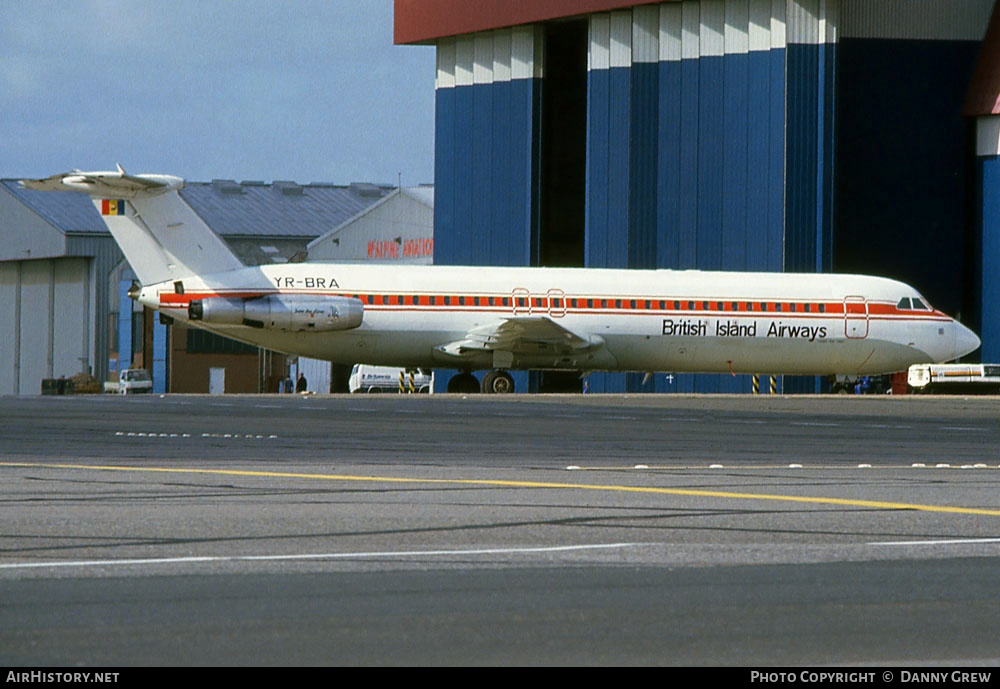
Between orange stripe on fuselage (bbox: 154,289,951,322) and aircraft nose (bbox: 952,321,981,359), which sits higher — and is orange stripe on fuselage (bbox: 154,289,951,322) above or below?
above

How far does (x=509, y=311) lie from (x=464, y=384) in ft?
14.6

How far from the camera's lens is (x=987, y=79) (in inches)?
2163

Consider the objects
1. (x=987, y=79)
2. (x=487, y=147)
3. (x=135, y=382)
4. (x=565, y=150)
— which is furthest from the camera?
(x=135, y=382)

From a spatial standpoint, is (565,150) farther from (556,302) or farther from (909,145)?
(556,302)

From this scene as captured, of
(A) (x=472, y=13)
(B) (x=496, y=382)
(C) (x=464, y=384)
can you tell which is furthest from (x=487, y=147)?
(B) (x=496, y=382)

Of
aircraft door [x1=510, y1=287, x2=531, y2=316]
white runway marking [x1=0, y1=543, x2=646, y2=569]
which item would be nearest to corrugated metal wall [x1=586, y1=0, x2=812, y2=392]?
aircraft door [x1=510, y1=287, x2=531, y2=316]

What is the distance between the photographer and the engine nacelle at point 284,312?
41.4 meters

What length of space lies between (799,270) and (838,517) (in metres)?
42.8

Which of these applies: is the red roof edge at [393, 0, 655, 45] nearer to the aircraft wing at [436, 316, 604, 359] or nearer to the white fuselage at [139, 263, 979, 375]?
the white fuselage at [139, 263, 979, 375]

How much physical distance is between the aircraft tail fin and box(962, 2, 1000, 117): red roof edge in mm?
26583

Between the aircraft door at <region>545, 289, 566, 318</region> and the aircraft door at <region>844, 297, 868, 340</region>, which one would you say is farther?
the aircraft door at <region>844, 297, 868, 340</region>

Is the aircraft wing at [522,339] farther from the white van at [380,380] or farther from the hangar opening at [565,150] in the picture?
the white van at [380,380]

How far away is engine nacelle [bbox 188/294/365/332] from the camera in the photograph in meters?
41.4

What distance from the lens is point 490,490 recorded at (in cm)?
1375
